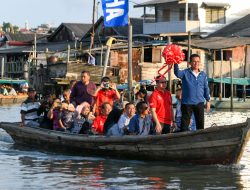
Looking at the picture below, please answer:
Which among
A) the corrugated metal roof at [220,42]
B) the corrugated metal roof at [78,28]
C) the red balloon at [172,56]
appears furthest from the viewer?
the corrugated metal roof at [78,28]

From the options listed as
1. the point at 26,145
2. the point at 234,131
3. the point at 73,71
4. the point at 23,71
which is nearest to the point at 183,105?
the point at 234,131

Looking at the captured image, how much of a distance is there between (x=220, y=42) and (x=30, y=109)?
28.3 m

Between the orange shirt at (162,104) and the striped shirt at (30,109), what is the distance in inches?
164

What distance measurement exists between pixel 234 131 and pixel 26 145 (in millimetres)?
5905

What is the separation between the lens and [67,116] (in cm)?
1496

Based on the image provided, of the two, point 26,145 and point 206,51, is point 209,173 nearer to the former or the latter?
point 26,145

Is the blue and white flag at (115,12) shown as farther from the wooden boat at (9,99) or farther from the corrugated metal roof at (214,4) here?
the corrugated metal roof at (214,4)

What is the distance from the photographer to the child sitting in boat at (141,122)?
502 inches

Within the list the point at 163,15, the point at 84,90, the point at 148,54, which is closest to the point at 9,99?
the point at 148,54

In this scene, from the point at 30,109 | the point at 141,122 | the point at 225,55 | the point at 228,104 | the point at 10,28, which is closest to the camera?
the point at 141,122

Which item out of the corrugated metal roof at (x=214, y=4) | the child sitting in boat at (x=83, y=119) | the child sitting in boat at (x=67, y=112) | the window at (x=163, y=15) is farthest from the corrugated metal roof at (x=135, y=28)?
the child sitting in boat at (x=83, y=119)

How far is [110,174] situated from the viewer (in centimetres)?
1233

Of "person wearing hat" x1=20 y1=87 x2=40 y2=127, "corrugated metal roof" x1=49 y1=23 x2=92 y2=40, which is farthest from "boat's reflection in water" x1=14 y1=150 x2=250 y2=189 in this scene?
"corrugated metal roof" x1=49 y1=23 x2=92 y2=40

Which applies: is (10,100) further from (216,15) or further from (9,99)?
(216,15)
